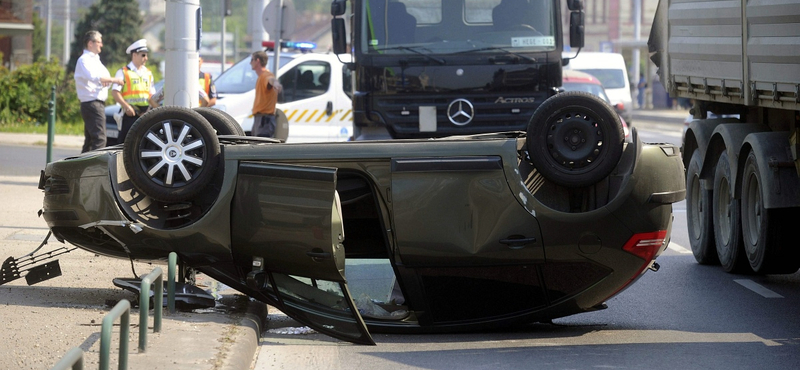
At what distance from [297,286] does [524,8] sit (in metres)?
5.84

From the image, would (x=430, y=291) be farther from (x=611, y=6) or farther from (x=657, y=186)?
(x=611, y=6)

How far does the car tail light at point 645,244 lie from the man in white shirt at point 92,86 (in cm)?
850

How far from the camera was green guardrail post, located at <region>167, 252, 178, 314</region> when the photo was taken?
21.8 feet

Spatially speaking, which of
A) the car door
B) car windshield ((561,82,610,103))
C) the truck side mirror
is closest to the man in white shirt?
the car door

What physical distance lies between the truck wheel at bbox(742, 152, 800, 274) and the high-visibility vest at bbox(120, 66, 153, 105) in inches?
290

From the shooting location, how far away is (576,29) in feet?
39.6

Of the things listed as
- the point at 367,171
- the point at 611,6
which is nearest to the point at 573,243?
the point at 367,171

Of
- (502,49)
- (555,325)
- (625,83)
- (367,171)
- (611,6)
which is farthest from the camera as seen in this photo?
(611,6)

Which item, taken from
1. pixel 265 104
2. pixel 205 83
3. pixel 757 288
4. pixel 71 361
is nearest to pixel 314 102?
pixel 265 104

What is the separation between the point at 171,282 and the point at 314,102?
11.8 m

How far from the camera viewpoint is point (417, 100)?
1195 centimetres

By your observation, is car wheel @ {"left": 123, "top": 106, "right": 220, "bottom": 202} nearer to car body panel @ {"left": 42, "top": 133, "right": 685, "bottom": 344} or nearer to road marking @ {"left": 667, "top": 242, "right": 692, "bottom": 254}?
car body panel @ {"left": 42, "top": 133, "right": 685, "bottom": 344}

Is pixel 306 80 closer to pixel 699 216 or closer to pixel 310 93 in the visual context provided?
pixel 310 93

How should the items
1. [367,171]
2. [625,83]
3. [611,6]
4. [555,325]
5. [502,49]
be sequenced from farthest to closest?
[611,6], [625,83], [502,49], [555,325], [367,171]
